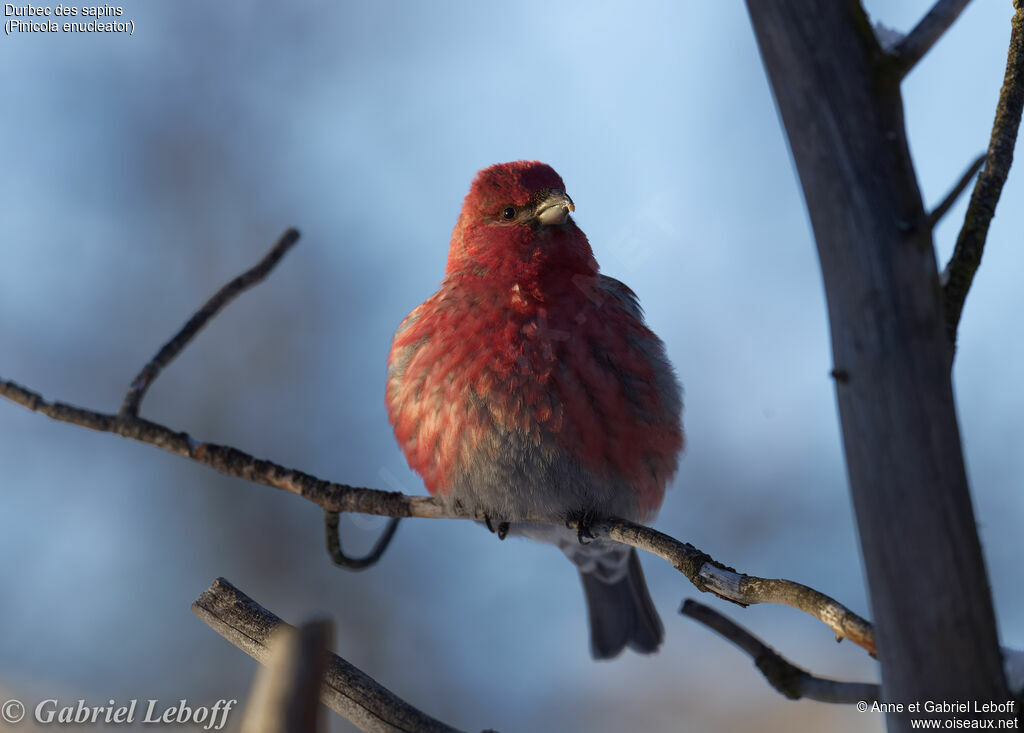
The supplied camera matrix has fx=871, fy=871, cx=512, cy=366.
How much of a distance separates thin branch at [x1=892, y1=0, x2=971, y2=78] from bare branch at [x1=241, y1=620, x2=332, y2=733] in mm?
1381

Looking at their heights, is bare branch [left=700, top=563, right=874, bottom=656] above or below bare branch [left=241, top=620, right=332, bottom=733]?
above

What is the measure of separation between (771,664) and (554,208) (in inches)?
72.9

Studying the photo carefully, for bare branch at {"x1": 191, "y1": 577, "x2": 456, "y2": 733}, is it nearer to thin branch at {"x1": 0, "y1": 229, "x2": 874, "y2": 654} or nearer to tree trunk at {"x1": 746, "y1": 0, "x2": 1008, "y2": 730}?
thin branch at {"x1": 0, "y1": 229, "x2": 874, "y2": 654}

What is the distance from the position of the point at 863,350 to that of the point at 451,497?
2.07 m

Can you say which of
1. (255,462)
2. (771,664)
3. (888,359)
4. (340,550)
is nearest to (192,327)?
(255,462)

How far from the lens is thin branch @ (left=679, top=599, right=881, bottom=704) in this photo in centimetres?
202

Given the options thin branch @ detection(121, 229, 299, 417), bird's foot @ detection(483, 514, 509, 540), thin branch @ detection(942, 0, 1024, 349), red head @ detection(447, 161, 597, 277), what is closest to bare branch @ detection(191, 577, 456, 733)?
thin branch @ detection(121, 229, 299, 417)

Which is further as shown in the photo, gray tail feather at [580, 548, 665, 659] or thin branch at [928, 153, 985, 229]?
gray tail feather at [580, 548, 665, 659]

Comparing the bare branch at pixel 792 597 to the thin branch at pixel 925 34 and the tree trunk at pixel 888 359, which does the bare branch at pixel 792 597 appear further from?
the thin branch at pixel 925 34

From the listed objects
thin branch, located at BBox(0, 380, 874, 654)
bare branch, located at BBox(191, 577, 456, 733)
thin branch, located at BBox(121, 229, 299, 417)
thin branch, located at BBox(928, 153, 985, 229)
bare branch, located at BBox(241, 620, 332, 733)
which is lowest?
bare branch, located at BBox(241, 620, 332, 733)

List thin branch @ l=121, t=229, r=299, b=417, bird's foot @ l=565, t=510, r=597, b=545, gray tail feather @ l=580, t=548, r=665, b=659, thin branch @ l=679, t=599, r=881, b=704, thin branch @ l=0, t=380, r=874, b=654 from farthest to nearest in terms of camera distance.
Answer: gray tail feather @ l=580, t=548, r=665, b=659 < bird's foot @ l=565, t=510, r=597, b=545 < thin branch @ l=121, t=229, r=299, b=417 < thin branch @ l=0, t=380, r=874, b=654 < thin branch @ l=679, t=599, r=881, b=704

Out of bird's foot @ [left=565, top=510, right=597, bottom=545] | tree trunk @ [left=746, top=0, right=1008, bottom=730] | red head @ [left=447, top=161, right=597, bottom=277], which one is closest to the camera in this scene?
tree trunk @ [left=746, top=0, right=1008, bottom=730]

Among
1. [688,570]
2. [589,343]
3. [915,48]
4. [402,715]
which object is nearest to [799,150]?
[915,48]

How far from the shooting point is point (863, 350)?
1.38 m
